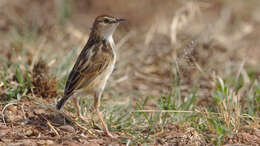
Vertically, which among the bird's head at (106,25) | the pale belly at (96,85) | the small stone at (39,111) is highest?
the bird's head at (106,25)

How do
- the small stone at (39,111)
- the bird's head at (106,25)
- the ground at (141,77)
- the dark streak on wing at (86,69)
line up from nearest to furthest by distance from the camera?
the ground at (141,77), the dark streak on wing at (86,69), the small stone at (39,111), the bird's head at (106,25)

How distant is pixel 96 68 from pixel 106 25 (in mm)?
651

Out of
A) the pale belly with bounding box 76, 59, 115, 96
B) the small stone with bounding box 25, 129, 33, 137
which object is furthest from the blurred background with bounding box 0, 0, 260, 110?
the small stone with bounding box 25, 129, 33, 137

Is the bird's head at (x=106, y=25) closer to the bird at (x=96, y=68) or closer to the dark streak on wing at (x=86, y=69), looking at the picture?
the bird at (x=96, y=68)

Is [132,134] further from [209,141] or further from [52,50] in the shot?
[52,50]

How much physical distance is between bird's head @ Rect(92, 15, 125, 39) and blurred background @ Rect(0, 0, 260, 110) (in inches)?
47.6

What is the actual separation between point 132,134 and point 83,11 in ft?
21.8

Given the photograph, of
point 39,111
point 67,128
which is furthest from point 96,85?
point 39,111

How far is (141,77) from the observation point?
866 centimetres

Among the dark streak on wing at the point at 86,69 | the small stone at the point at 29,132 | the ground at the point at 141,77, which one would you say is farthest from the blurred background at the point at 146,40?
the small stone at the point at 29,132

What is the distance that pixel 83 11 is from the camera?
11336mm

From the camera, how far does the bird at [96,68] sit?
523 cm

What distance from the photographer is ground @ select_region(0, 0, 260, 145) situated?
16.8ft

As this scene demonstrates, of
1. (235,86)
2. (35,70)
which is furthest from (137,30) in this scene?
(35,70)
